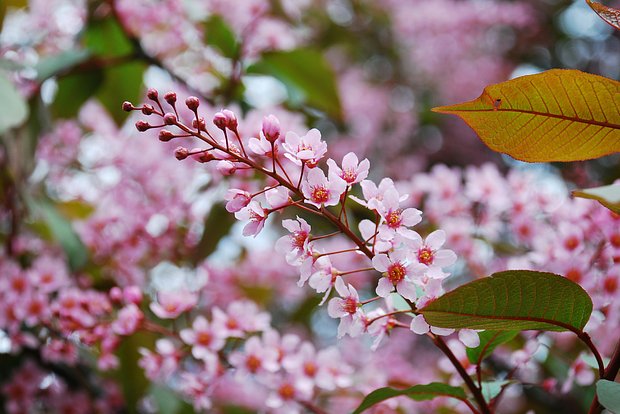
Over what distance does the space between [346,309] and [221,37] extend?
1089 mm

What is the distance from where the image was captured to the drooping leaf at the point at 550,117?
62 centimetres

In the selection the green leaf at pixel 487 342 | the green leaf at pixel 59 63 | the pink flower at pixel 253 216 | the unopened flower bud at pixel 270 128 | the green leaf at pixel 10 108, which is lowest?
the green leaf at pixel 59 63

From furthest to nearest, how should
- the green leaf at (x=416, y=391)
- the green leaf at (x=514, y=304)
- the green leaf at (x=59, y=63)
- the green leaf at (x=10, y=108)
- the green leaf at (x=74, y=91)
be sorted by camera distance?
the green leaf at (x=74, y=91) → the green leaf at (x=59, y=63) → the green leaf at (x=10, y=108) → the green leaf at (x=416, y=391) → the green leaf at (x=514, y=304)

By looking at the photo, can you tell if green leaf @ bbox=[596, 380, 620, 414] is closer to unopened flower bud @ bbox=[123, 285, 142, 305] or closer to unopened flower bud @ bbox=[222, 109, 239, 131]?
unopened flower bud @ bbox=[222, 109, 239, 131]

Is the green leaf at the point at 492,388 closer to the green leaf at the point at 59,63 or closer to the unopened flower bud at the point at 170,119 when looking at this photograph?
the unopened flower bud at the point at 170,119

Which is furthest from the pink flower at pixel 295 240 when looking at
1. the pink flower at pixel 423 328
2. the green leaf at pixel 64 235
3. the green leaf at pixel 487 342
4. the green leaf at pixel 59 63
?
the green leaf at pixel 59 63

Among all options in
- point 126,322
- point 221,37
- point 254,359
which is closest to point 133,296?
point 126,322

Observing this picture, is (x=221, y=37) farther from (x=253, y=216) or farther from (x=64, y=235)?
(x=253, y=216)

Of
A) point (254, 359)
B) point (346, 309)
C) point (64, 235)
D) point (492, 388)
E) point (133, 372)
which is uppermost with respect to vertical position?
point (346, 309)

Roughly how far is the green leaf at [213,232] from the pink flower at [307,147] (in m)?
0.80

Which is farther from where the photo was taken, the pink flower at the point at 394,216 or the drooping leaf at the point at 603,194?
the pink flower at the point at 394,216

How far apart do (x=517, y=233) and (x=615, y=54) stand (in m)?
1.73

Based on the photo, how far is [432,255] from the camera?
2.12 feet

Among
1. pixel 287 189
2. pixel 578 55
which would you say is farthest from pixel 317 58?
pixel 578 55
